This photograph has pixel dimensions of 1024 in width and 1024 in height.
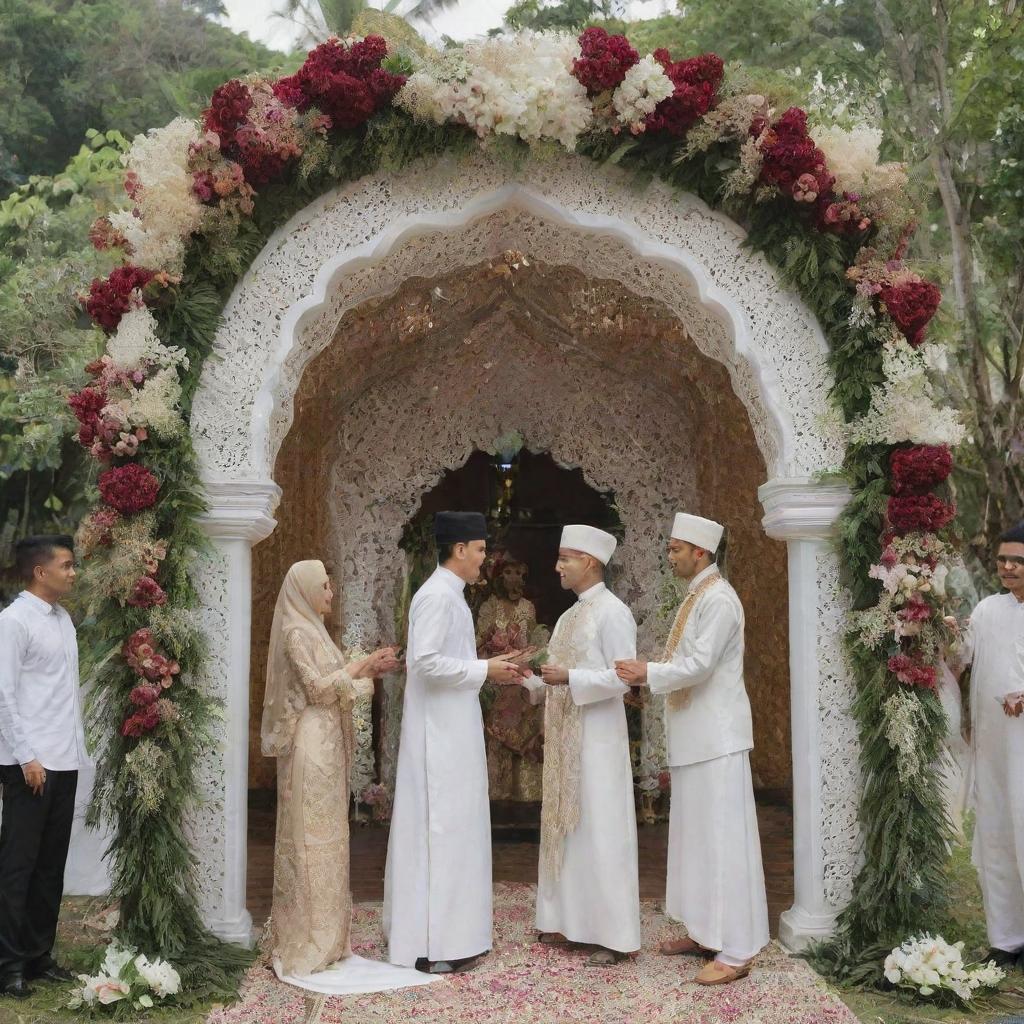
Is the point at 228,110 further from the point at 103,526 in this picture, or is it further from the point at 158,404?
the point at 103,526

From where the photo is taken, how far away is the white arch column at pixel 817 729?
4.85 meters

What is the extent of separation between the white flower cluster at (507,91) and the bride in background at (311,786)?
6.47 ft

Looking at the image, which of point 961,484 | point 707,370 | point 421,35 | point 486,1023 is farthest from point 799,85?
point 961,484

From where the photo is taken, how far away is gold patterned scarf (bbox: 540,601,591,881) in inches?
189

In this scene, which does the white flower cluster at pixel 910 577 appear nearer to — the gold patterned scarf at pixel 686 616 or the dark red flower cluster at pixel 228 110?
the gold patterned scarf at pixel 686 616

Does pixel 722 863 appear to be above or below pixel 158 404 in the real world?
below

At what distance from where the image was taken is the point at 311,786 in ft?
15.0

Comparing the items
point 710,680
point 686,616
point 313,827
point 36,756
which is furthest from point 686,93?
point 36,756

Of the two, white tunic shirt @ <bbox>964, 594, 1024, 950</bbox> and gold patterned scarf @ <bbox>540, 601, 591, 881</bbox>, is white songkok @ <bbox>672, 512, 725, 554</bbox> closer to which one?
gold patterned scarf @ <bbox>540, 601, 591, 881</bbox>

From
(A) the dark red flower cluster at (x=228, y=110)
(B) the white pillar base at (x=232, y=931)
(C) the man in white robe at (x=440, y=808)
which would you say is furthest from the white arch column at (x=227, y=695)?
Answer: (A) the dark red flower cluster at (x=228, y=110)

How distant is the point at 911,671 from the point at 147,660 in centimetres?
300

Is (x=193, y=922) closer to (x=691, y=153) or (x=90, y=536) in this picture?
(x=90, y=536)

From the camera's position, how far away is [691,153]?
4926mm

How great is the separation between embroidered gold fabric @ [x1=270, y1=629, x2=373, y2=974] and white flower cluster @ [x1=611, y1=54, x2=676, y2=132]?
2.52 m
